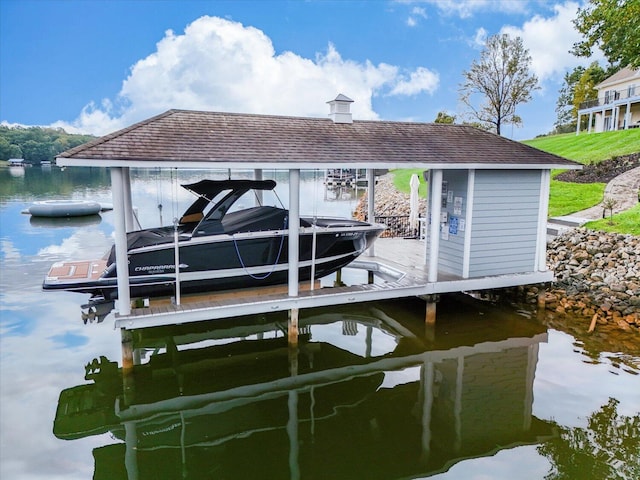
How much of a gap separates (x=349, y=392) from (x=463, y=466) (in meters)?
2.13

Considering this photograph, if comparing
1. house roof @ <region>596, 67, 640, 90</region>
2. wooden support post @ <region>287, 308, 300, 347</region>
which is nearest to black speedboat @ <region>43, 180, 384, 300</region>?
wooden support post @ <region>287, 308, 300, 347</region>

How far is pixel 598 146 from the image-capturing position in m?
25.7

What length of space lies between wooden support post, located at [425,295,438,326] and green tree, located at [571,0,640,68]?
10.8m

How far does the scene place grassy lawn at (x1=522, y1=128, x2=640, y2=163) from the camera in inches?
903

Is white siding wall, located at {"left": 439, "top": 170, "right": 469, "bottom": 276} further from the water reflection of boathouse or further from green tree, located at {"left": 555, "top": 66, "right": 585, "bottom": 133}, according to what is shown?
green tree, located at {"left": 555, "top": 66, "right": 585, "bottom": 133}

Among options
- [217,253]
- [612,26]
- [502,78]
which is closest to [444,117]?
[502,78]

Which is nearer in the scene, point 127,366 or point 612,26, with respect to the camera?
point 127,366

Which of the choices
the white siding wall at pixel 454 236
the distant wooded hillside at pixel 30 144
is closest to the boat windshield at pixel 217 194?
the white siding wall at pixel 454 236

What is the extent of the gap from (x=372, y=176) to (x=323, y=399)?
5.53m

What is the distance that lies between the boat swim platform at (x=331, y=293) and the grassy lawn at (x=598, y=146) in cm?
1632

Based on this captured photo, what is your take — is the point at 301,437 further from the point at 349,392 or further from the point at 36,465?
the point at 36,465

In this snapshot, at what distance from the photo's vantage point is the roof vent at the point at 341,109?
9922 mm

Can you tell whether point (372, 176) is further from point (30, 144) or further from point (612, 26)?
point (30, 144)

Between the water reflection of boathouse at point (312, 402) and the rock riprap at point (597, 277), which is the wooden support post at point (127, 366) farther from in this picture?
the rock riprap at point (597, 277)
